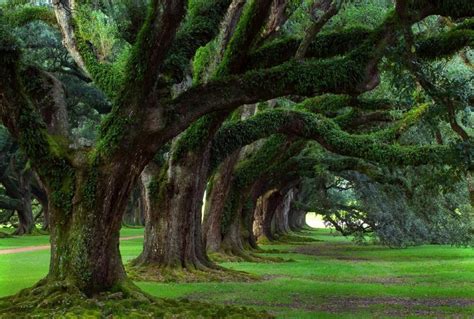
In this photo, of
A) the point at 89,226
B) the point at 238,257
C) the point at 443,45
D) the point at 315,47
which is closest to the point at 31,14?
the point at 315,47

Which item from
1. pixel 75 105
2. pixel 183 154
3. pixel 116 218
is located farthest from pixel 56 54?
pixel 116 218

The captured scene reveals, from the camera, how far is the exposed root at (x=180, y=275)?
16.4 metres

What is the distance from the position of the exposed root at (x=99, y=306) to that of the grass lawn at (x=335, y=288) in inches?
56.1

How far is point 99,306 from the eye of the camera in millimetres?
9914

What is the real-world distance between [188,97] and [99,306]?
362 centimetres

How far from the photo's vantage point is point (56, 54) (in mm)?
28688

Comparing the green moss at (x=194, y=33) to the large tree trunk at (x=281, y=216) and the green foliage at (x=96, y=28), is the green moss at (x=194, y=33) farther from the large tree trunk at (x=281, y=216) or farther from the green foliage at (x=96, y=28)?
the large tree trunk at (x=281, y=216)

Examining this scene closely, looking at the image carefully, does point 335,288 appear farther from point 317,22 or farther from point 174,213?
point 317,22

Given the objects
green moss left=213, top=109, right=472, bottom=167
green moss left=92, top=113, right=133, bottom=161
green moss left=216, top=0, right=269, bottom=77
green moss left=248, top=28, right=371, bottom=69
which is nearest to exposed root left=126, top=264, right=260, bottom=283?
green moss left=213, top=109, right=472, bottom=167

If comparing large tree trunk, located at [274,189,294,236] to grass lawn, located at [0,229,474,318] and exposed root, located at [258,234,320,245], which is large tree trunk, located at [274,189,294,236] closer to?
exposed root, located at [258,234,320,245]

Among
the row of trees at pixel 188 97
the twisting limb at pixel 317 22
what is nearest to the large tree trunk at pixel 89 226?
the row of trees at pixel 188 97

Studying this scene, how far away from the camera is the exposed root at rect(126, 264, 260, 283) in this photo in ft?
53.9

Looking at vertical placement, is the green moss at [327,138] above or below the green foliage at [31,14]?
below

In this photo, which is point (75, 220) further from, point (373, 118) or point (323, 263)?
point (323, 263)
